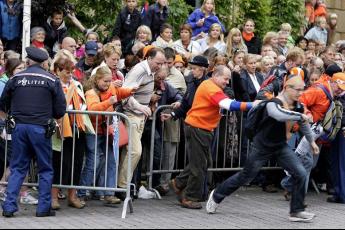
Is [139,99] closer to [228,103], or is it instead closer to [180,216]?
[228,103]

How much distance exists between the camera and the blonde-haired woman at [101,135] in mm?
12328

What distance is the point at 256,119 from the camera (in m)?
11.8

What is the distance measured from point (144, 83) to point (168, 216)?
1955 millimetres

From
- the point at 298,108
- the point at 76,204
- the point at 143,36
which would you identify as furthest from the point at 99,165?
the point at 143,36

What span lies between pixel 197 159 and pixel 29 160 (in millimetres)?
2248

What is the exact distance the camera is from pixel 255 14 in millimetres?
21156

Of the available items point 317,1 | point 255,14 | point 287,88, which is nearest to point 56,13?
point 287,88

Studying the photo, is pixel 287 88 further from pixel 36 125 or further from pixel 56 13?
pixel 56 13

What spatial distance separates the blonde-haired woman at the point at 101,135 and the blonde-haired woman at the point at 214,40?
Answer: 4.18 m

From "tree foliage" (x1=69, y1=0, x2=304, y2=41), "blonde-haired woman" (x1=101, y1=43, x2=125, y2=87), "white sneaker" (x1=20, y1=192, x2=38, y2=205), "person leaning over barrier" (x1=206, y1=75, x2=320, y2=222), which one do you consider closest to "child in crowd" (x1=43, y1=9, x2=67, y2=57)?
"tree foliage" (x1=69, y1=0, x2=304, y2=41)

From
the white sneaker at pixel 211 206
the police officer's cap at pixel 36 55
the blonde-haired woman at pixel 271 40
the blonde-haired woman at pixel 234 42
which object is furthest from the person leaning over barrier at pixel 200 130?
the blonde-haired woman at pixel 271 40

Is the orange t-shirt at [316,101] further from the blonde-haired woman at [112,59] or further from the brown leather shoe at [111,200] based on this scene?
the brown leather shoe at [111,200]

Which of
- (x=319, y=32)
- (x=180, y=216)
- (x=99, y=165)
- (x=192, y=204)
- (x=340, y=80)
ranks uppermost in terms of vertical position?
(x=319, y=32)

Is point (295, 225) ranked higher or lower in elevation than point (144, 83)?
A: lower
